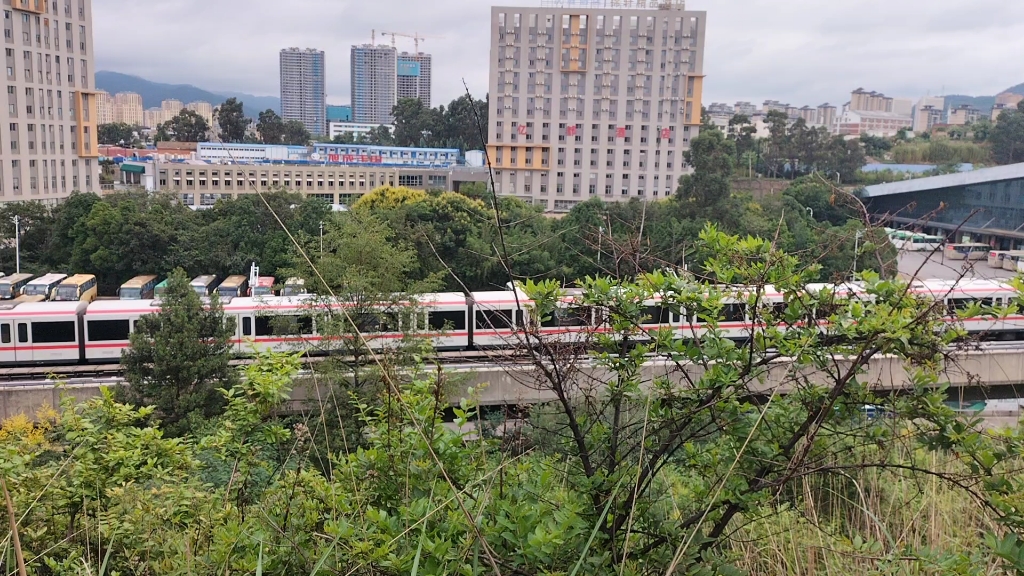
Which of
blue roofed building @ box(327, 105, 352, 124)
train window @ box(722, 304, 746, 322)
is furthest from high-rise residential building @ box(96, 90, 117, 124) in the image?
train window @ box(722, 304, 746, 322)

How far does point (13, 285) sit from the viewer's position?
16688 millimetres

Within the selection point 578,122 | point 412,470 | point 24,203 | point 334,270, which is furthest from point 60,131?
point 412,470

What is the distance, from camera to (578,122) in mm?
32438

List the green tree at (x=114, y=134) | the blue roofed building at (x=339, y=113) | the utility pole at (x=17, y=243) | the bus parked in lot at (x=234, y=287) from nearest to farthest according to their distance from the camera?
the bus parked in lot at (x=234, y=287)
the utility pole at (x=17, y=243)
the green tree at (x=114, y=134)
the blue roofed building at (x=339, y=113)

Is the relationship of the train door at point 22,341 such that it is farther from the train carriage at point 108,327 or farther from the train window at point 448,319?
the train window at point 448,319

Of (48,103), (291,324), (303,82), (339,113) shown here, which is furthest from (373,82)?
(291,324)

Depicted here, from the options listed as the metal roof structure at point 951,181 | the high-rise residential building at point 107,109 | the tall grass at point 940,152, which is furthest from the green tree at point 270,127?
the high-rise residential building at point 107,109

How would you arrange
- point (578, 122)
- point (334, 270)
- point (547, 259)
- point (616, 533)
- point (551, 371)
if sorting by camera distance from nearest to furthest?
point (616, 533)
point (551, 371)
point (334, 270)
point (547, 259)
point (578, 122)

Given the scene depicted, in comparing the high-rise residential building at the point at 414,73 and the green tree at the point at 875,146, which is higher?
the high-rise residential building at the point at 414,73

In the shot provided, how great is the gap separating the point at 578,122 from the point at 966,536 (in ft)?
102

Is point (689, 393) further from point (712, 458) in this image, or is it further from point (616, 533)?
point (616, 533)

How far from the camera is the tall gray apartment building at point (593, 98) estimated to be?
3152cm

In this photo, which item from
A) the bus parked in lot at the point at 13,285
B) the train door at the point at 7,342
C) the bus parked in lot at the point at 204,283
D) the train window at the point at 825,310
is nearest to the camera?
the train window at the point at 825,310

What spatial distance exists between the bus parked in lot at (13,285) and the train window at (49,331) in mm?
5829
